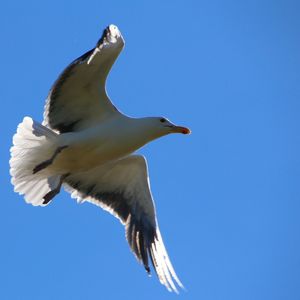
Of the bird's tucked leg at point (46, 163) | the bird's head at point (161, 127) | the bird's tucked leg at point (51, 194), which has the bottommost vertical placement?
the bird's tucked leg at point (51, 194)

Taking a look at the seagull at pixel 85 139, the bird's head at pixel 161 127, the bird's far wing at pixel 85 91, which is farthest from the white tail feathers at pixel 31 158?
the bird's head at pixel 161 127

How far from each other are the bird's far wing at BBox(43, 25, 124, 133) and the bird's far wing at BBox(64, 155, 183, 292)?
77 centimetres

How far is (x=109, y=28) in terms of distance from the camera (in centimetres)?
990

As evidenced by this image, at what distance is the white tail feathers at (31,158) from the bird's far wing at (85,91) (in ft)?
1.36

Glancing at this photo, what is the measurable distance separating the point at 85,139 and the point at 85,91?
54 centimetres

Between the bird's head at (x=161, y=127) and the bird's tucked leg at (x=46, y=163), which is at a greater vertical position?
the bird's head at (x=161, y=127)

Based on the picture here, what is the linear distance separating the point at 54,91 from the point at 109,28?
1.01 m

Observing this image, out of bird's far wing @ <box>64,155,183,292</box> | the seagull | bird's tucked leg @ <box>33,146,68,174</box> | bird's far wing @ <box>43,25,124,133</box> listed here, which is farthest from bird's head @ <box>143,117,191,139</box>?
bird's tucked leg @ <box>33,146,68,174</box>

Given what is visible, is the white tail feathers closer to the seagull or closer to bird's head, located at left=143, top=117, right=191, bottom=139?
the seagull

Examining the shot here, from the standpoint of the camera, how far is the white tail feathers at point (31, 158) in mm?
10094

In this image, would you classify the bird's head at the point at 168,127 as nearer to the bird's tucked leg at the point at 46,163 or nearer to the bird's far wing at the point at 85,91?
the bird's far wing at the point at 85,91

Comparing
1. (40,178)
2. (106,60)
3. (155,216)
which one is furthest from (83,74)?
(155,216)

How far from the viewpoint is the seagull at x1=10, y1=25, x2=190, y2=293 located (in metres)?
10.1

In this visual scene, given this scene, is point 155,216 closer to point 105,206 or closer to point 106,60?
point 105,206
